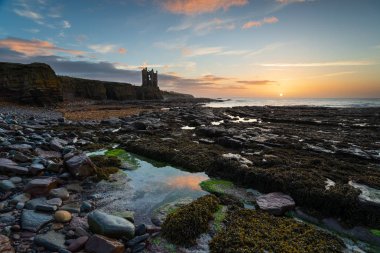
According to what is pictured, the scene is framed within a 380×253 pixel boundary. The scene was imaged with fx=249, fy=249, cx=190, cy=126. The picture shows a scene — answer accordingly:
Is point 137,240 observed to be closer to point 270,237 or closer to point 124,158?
point 270,237

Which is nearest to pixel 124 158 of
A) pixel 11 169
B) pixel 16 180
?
pixel 11 169

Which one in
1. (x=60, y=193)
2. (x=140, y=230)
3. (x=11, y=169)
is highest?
(x=11, y=169)

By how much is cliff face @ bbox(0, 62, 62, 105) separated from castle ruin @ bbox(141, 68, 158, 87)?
64.6m

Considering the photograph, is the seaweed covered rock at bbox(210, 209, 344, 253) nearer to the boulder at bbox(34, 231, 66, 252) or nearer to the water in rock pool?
the water in rock pool

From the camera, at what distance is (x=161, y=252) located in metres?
4.20

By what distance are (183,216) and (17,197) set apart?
378 cm

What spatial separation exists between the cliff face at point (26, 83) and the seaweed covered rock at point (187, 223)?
3387 cm

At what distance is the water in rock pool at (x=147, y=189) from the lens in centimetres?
581

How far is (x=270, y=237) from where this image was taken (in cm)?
454

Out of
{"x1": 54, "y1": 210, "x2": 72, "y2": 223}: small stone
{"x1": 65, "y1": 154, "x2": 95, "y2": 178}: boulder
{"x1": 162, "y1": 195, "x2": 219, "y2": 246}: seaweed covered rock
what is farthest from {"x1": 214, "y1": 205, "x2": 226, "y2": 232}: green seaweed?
{"x1": 65, "y1": 154, "x2": 95, "y2": 178}: boulder

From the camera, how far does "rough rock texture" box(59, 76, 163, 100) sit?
173ft

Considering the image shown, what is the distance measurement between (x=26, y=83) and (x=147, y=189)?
3219 centimetres

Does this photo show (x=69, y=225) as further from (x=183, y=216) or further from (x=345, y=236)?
(x=345, y=236)

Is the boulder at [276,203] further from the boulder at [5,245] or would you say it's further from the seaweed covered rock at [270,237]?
the boulder at [5,245]
